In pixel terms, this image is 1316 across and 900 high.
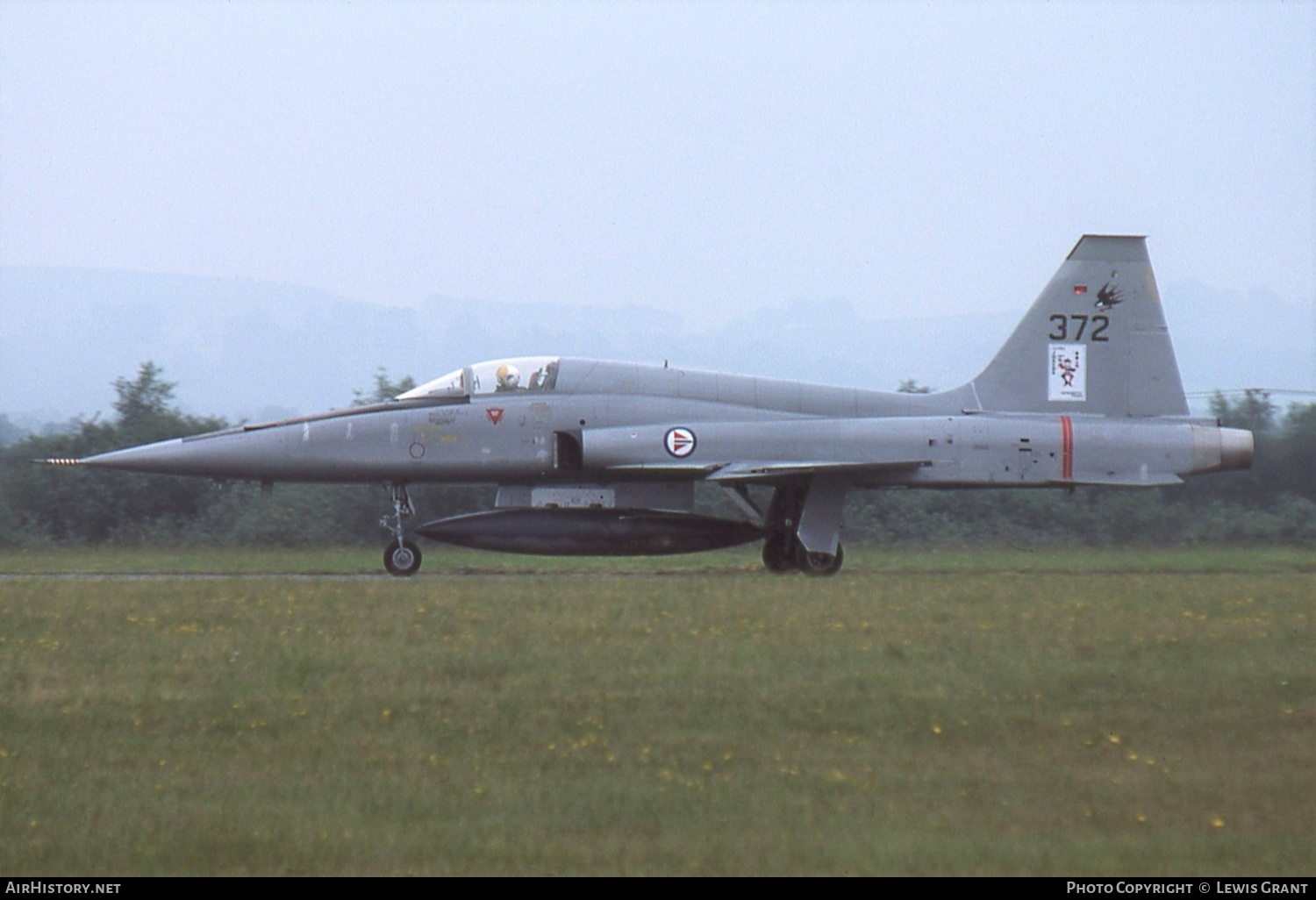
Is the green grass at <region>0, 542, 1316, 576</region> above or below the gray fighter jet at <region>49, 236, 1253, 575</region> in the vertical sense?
below

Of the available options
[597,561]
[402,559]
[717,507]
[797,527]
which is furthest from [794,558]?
[717,507]

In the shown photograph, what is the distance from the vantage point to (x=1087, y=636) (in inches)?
429

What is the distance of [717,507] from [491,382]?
27.6 feet

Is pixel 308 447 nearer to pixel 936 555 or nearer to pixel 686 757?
pixel 936 555

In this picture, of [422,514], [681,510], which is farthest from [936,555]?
[422,514]

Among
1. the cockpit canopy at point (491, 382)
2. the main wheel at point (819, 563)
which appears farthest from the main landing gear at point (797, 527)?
the cockpit canopy at point (491, 382)

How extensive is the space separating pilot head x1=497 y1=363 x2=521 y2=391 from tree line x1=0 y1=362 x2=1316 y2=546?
552 cm

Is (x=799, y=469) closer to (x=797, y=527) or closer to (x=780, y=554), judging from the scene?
(x=797, y=527)

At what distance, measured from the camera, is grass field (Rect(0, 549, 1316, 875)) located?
20.8 ft

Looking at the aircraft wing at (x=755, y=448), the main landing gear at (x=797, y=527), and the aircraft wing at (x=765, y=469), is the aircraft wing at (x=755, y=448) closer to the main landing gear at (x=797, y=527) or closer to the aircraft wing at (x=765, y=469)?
the aircraft wing at (x=765, y=469)

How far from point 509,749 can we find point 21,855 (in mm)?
2552

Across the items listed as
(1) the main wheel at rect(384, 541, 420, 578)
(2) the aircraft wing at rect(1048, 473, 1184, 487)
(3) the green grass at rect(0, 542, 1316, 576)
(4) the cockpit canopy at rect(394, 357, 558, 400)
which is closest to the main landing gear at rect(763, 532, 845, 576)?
(3) the green grass at rect(0, 542, 1316, 576)

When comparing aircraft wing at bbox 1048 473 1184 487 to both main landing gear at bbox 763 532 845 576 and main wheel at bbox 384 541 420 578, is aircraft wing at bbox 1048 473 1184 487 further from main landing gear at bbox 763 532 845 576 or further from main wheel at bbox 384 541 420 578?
main wheel at bbox 384 541 420 578

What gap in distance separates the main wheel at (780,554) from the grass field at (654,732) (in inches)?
169
